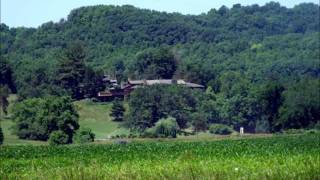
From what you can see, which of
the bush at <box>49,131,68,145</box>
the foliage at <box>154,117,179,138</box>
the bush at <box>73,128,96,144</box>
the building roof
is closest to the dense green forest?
the building roof

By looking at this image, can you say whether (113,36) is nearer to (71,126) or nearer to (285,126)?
(285,126)

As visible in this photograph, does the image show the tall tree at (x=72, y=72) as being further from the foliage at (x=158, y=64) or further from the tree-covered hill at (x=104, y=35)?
the tree-covered hill at (x=104, y=35)

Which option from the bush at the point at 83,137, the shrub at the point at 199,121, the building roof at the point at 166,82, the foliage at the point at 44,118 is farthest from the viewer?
the building roof at the point at 166,82

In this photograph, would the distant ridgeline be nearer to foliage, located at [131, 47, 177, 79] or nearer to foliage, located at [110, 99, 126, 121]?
foliage, located at [131, 47, 177, 79]

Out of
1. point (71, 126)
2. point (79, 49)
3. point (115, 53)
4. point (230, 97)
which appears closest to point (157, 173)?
point (71, 126)

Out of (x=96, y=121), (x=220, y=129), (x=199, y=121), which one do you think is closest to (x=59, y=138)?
(x=96, y=121)

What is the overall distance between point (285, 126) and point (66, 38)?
262ft

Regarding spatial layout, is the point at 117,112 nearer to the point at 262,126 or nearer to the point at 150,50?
the point at 262,126

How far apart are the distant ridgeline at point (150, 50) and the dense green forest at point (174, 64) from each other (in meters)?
0.19

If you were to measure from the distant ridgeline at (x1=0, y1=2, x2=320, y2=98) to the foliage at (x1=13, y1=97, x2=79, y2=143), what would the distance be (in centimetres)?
3080

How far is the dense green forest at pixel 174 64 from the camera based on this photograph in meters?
91.6

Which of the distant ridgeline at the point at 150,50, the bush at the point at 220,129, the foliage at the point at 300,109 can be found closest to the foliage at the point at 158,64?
the distant ridgeline at the point at 150,50

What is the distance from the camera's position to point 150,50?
125 meters

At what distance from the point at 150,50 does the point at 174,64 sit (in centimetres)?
637
